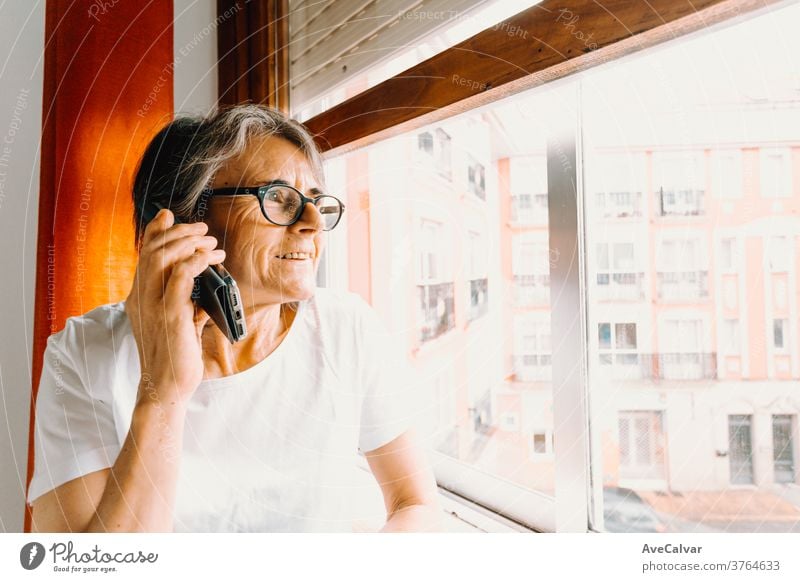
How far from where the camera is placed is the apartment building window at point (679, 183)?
372 mm

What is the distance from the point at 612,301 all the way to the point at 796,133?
19 centimetres

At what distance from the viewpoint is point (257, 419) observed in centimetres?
44

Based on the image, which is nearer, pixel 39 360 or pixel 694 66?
pixel 694 66

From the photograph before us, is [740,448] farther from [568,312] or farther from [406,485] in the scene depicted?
[406,485]

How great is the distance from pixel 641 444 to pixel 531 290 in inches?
6.8

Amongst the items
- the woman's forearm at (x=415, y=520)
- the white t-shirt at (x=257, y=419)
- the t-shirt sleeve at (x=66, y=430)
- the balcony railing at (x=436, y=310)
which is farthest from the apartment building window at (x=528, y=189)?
the t-shirt sleeve at (x=66, y=430)

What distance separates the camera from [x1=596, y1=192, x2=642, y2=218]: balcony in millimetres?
388

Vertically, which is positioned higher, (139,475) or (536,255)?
(536,255)

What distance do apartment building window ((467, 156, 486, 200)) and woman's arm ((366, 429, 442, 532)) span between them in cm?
26

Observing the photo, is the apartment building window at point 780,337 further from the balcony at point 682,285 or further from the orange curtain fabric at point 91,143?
the orange curtain fabric at point 91,143

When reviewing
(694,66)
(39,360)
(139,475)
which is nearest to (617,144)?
(694,66)
